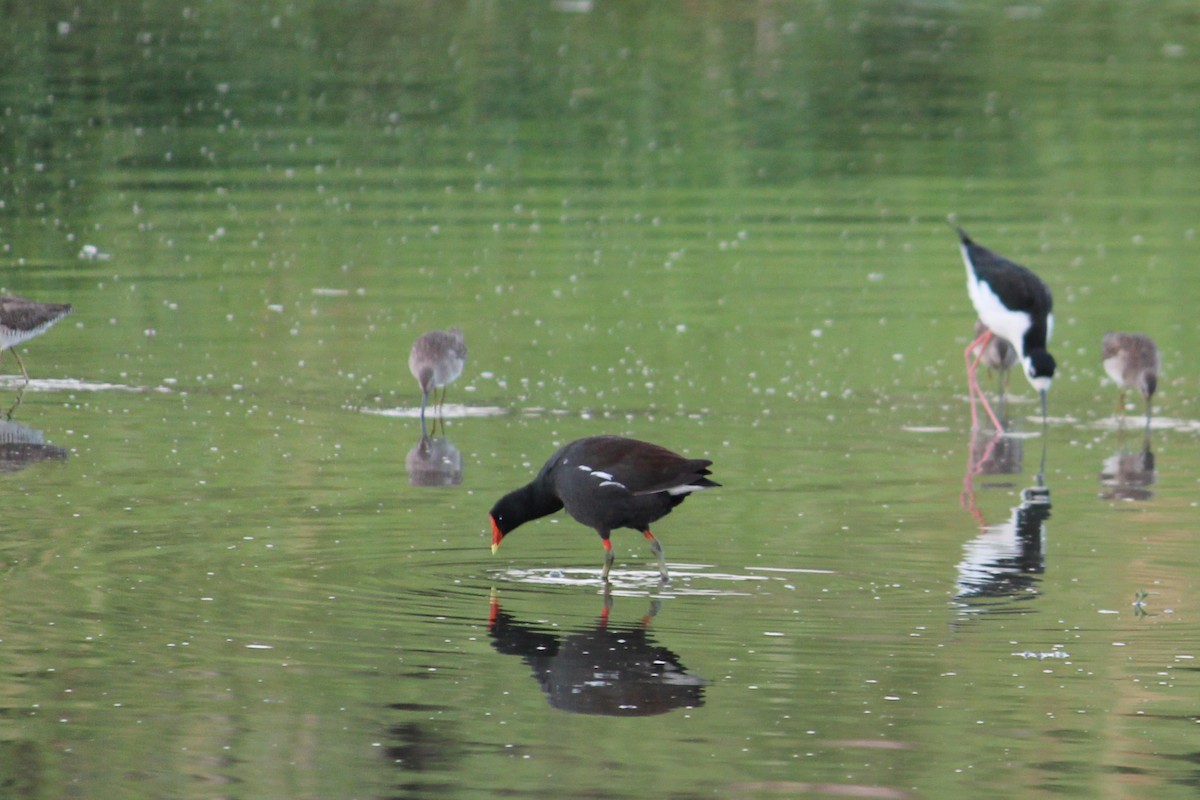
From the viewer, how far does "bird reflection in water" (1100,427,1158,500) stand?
12758mm

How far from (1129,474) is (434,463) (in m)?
4.19

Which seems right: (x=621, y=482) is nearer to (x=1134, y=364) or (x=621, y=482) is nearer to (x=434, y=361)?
(x=434, y=361)

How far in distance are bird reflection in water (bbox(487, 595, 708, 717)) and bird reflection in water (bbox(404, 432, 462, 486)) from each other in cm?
300

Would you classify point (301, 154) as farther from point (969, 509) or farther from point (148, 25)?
point (969, 509)

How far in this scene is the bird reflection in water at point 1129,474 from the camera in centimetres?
1276

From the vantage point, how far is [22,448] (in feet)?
43.9

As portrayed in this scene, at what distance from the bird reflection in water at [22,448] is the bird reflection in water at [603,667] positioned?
4.28 metres

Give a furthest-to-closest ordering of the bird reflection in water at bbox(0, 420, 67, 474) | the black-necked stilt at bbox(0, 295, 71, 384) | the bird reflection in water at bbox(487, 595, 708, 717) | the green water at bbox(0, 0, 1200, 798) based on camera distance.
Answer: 1. the black-necked stilt at bbox(0, 295, 71, 384)
2. the bird reflection in water at bbox(0, 420, 67, 474)
3. the bird reflection in water at bbox(487, 595, 708, 717)
4. the green water at bbox(0, 0, 1200, 798)

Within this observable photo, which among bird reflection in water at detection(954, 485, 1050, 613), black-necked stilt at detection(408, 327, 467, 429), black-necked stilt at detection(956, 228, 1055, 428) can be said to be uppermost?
black-necked stilt at detection(956, 228, 1055, 428)

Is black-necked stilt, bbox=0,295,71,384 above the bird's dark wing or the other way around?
above

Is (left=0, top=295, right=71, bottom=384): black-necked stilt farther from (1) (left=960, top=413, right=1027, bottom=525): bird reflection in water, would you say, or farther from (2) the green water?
(1) (left=960, top=413, right=1027, bottom=525): bird reflection in water

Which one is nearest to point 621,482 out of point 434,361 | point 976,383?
point 434,361

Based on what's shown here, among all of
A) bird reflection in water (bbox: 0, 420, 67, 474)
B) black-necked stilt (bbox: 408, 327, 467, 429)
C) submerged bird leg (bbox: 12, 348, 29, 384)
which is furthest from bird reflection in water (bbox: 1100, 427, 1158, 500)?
submerged bird leg (bbox: 12, 348, 29, 384)

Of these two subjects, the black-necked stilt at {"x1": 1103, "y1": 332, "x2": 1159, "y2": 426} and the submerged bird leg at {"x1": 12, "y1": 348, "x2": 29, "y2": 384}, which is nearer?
the black-necked stilt at {"x1": 1103, "y1": 332, "x2": 1159, "y2": 426}
